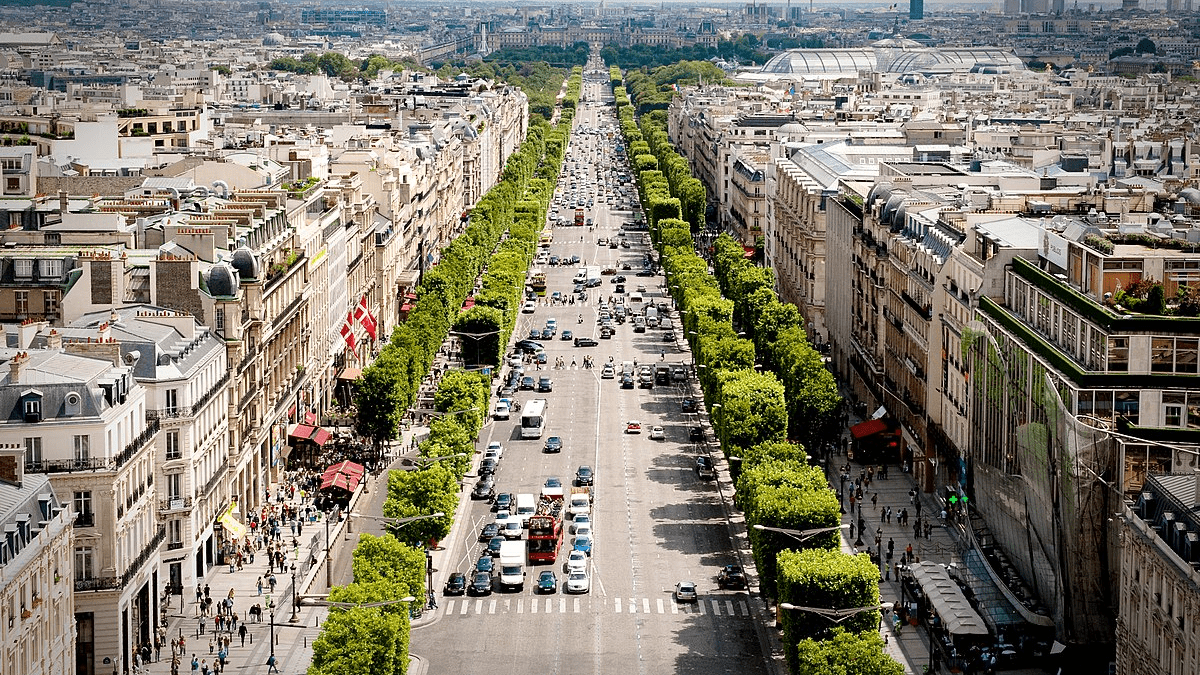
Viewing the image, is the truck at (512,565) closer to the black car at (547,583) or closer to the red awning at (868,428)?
the black car at (547,583)

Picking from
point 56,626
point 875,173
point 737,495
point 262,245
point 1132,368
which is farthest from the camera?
point 875,173

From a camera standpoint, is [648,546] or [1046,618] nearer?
[1046,618]

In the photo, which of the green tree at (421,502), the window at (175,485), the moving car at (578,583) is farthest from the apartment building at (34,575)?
the moving car at (578,583)

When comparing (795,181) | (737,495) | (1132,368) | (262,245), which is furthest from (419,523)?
(795,181)

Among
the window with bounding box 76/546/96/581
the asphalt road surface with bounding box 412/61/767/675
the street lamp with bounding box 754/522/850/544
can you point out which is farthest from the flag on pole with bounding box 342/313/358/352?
the window with bounding box 76/546/96/581

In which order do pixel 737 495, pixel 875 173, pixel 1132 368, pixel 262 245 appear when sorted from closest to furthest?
pixel 1132 368 < pixel 737 495 < pixel 262 245 < pixel 875 173

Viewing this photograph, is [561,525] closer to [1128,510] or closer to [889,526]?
[889,526]
